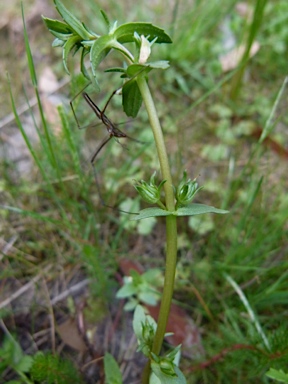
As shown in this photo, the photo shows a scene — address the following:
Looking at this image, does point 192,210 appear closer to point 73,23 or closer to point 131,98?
point 131,98

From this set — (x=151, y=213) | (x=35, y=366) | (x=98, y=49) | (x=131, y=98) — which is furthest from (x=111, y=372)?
(x=98, y=49)

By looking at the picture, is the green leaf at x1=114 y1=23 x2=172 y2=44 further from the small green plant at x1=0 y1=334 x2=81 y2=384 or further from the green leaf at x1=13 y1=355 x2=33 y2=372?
the green leaf at x1=13 y1=355 x2=33 y2=372

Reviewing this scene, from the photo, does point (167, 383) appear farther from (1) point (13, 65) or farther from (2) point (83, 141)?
(1) point (13, 65)

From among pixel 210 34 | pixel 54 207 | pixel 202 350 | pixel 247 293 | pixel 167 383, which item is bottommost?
pixel 202 350

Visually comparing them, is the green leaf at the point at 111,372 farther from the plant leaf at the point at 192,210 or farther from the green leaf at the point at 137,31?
the green leaf at the point at 137,31

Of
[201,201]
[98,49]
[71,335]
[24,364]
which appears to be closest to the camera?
[98,49]

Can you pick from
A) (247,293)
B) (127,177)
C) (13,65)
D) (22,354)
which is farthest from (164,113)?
(22,354)
